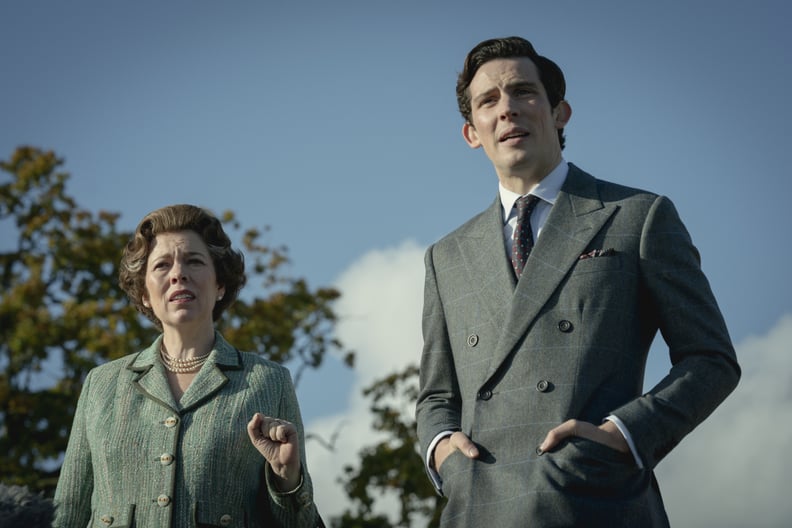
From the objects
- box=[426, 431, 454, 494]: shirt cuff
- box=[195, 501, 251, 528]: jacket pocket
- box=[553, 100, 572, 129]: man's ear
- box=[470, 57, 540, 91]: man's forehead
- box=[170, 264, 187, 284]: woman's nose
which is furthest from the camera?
box=[170, 264, 187, 284]: woman's nose

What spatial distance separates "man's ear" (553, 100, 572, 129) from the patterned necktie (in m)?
0.40

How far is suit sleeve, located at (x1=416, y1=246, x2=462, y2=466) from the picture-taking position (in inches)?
169

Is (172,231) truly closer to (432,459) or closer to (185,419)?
(185,419)

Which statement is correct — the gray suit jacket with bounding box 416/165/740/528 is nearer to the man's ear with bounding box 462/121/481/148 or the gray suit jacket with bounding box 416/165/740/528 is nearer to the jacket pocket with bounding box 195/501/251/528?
the man's ear with bounding box 462/121/481/148

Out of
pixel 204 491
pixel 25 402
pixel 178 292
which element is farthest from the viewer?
pixel 25 402

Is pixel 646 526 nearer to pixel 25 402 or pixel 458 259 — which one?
pixel 458 259

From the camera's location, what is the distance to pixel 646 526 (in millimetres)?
3789

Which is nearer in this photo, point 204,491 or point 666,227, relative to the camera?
point 666,227

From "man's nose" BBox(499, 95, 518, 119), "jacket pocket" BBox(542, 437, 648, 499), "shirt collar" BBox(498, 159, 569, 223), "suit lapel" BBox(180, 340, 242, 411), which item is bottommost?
"jacket pocket" BBox(542, 437, 648, 499)

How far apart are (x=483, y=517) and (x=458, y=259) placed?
1.14 metres

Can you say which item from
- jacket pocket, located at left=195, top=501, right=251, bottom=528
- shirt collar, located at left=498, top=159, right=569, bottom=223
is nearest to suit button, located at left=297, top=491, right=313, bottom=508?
jacket pocket, located at left=195, top=501, right=251, bottom=528

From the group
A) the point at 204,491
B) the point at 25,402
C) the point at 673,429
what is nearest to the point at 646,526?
the point at 673,429

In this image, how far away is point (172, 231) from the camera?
5.17 m

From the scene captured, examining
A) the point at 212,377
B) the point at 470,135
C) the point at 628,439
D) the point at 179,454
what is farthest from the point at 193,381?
the point at 628,439
